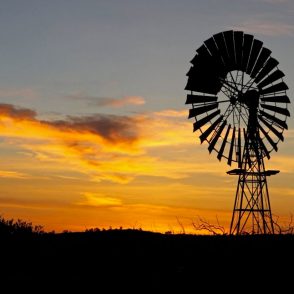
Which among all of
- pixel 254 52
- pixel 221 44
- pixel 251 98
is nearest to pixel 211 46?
pixel 221 44

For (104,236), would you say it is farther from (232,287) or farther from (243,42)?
(243,42)

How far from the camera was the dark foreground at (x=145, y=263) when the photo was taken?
14398 millimetres

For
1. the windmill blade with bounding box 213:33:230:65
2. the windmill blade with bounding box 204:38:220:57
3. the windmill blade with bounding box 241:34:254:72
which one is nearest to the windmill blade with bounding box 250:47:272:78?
the windmill blade with bounding box 241:34:254:72

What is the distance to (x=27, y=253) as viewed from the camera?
18.9m

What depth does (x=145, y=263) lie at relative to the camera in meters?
16.5

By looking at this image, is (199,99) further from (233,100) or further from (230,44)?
(230,44)

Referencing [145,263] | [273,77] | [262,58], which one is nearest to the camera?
[145,263]

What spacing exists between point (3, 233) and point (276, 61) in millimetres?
15913

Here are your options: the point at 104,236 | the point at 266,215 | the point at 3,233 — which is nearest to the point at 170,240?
the point at 104,236

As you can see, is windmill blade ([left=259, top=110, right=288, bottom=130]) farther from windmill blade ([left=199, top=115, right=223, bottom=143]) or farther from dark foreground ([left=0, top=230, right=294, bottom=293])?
dark foreground ([left=0, top=230, right=294, bottom=293])

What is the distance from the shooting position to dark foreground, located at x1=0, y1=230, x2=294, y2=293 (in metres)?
14.4

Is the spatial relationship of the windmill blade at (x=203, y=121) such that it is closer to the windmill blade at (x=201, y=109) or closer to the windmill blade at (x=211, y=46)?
Answer: the windmill blade at (x=201, y=109)

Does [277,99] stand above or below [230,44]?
below

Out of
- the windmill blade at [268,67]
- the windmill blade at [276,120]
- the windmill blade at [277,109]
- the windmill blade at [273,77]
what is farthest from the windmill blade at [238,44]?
the windmill blade at [276,120]
